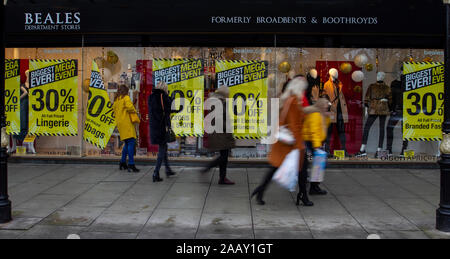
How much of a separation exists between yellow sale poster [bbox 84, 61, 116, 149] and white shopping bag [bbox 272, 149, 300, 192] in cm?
608

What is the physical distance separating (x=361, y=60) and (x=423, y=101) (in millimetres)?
1733

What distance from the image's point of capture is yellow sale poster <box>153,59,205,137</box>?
1090 cm

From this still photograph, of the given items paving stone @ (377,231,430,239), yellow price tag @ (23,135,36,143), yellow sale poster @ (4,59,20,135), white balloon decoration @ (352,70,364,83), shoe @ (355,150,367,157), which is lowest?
paving stone @ (377,231,430,239)

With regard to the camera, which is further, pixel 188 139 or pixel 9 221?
pixel 188 139

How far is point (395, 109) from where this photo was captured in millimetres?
10891

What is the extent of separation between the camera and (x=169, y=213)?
22.3 feet

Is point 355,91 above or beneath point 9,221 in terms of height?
above

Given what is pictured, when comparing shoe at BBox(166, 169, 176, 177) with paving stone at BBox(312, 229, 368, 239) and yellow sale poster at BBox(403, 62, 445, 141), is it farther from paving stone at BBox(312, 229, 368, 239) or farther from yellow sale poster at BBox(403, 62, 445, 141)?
yellow sale poster at BBox(403, 62, 445, 141)

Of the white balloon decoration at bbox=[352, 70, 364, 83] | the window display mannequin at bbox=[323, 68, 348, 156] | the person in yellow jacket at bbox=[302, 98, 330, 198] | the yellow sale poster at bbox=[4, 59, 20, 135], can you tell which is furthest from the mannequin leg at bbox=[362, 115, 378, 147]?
the yellow sale poster at bbox=[4, 59, 20, 135]

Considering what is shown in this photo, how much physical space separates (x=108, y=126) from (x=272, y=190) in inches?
184

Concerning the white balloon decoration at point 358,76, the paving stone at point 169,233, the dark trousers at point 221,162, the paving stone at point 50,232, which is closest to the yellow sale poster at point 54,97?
the dark trousers at point 221,162

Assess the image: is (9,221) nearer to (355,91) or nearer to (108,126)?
(108,126)
